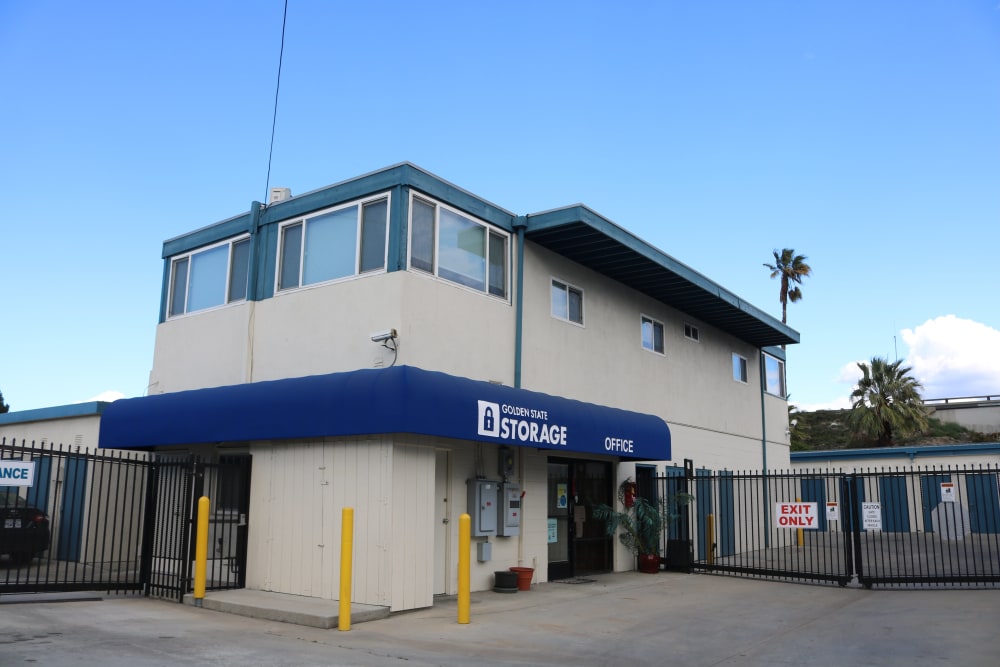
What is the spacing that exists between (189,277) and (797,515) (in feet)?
42.0

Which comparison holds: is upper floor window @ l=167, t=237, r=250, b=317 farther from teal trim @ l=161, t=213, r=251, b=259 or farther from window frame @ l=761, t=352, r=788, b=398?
window frame @ l=761, t=352, r=788, b=398

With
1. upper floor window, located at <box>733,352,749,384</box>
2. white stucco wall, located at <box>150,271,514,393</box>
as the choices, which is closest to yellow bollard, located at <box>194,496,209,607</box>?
white stucco wall, located at <box>150,271,514,393</box>

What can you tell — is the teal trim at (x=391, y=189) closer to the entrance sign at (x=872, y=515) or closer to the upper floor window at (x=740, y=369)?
the entrance sign at (x=872, y=515)

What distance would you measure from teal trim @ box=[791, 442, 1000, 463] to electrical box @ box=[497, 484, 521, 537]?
2500cm

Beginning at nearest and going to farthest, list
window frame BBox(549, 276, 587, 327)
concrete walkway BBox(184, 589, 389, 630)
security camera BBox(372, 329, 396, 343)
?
1. concrete walkway BBox(184, 589, 389, 630)
2. security camera BBox(372, 329, 396, 343)
3. window frame BBox(549, 276, 587, 327)

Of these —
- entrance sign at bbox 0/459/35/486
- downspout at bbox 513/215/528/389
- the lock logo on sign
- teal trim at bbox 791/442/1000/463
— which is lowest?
entrance sign at bbox 0/459/35/486

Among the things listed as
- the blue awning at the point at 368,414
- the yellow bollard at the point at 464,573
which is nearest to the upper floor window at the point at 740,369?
the blue awning at the point at 368,414

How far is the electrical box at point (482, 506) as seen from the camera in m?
13.1

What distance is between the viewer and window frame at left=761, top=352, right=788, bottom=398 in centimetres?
2622

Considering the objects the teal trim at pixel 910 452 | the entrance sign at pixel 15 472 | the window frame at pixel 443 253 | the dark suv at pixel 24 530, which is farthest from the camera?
the teal trim at pixel 910 452

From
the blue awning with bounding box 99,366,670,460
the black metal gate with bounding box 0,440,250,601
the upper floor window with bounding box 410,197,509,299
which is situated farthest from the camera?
the upper floor window with bounding box 410,197,509,299

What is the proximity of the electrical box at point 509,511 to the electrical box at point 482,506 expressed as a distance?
201 millimetres

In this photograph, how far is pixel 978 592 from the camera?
45.5 feet

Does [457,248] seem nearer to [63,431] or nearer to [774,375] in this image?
[63,431]
